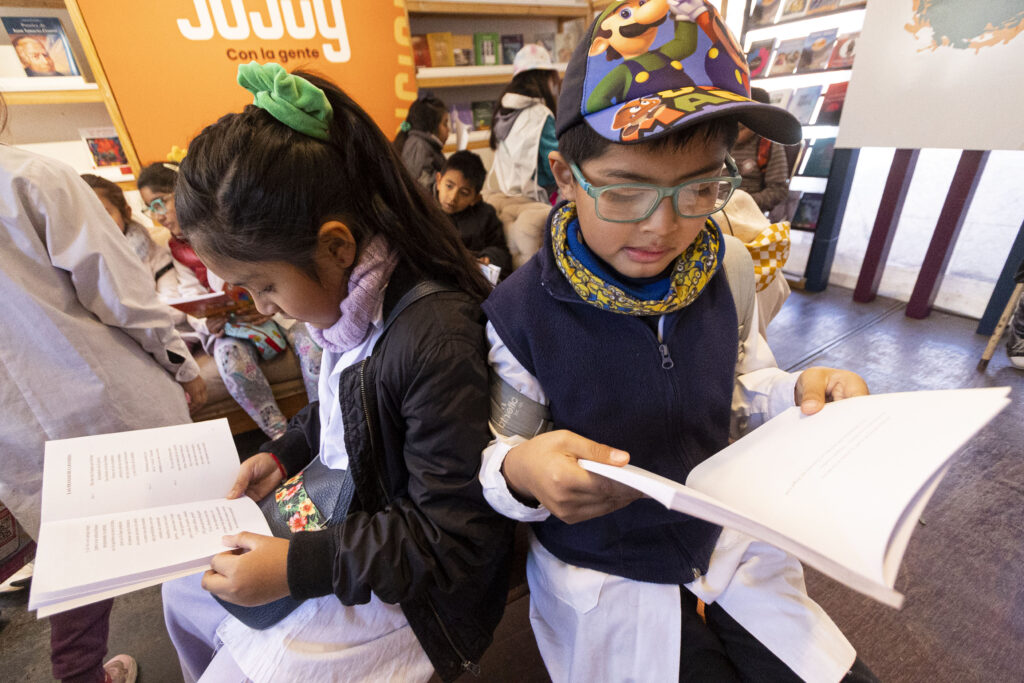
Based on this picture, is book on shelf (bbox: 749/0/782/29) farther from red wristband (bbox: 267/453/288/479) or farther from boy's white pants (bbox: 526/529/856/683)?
red wristband (bbox: 267/453/288/479)

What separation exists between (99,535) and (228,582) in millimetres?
208

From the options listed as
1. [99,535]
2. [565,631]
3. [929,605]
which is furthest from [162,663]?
[929,605]

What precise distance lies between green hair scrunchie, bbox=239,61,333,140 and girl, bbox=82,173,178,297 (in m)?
1.95

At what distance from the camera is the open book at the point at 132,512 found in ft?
1.94

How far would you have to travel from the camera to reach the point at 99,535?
2.19ft

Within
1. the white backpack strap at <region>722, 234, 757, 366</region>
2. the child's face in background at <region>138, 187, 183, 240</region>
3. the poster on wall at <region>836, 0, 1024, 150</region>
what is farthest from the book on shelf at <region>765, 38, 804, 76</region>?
the child's face in background at <region>138, 187, 183, 240</region>

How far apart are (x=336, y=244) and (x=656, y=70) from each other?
0.51m

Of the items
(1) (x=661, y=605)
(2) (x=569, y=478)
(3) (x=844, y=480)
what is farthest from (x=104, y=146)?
(3) (x=844, y=480)

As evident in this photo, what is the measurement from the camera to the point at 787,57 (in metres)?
3.12

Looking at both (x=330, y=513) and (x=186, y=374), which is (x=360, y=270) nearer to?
(x=330, y=513)

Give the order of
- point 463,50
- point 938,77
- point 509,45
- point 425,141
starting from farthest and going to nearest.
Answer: point 509,45, point 463,50, point 425,141, point 938,77

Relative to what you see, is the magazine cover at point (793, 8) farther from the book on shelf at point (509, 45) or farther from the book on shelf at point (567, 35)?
the book on shelf at point (509, 45)

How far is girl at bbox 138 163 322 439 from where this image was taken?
6.57 feet

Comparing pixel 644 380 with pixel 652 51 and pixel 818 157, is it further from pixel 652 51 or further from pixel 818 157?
pixel 818 157
